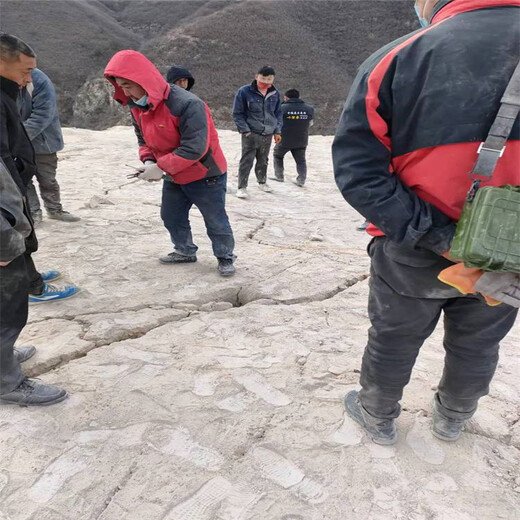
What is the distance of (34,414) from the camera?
2135mm

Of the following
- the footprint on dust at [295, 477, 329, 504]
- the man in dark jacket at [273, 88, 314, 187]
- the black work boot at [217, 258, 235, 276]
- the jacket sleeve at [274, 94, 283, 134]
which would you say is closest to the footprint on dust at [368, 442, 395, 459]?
the footprint on dust at [295, 477, 329, 504]

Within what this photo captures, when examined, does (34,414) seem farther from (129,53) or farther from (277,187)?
(277,187)

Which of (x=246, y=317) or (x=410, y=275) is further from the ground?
(x=410, y=275)

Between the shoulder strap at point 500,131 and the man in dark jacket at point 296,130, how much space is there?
6.60m

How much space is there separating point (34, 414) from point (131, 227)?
10.2 ft

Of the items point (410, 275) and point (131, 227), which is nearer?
point (410, 275)

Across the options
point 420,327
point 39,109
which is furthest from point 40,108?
point 420,327

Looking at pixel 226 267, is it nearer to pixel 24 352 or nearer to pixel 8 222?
pixel 24 352

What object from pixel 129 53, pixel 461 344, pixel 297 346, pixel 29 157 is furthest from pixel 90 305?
pixel 461 344

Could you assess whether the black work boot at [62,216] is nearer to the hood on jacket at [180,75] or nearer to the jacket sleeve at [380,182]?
the hood on jacket at [180,75]

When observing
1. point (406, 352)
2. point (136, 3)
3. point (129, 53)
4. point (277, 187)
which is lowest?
point (277, 187)

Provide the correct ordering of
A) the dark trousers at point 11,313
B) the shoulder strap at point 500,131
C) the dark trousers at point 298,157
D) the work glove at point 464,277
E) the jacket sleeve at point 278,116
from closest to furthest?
the shoulder strap at point 500,131, the work glove at point 464,277, the dark trousers at point 11,313, the jacket sleeve at point 278,116, the dark trousers at point 298,157

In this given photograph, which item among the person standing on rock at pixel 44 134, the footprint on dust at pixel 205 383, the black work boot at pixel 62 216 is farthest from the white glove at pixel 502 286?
the black work boot at pixel 62 216

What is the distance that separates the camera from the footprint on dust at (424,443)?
1.95m
